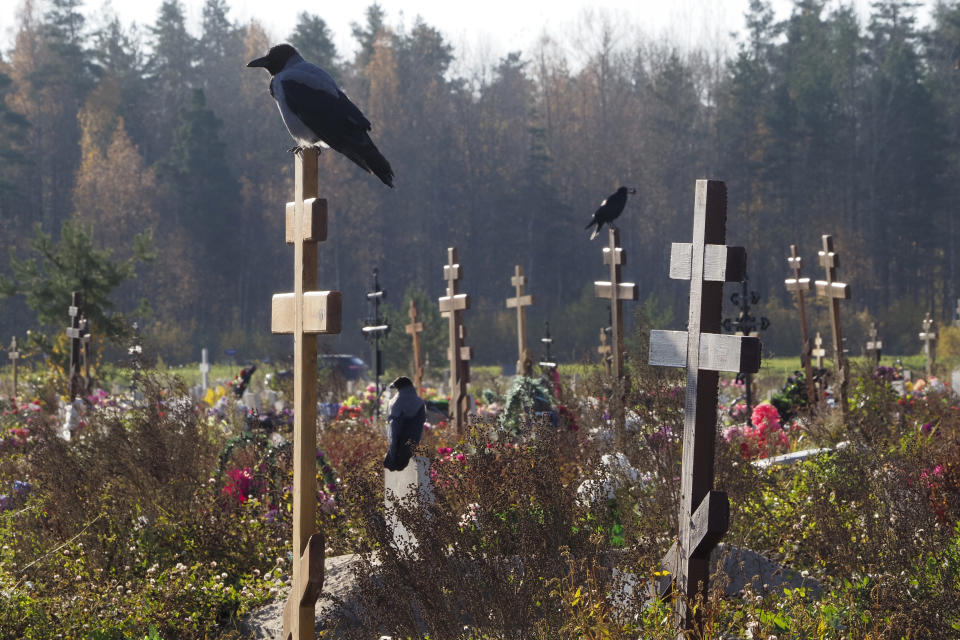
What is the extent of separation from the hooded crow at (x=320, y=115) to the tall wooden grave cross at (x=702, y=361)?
1.48 meters

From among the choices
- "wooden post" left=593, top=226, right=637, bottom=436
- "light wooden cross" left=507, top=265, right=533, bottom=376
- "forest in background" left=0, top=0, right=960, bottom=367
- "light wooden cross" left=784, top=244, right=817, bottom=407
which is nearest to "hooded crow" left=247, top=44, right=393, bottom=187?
"wooden post" left=593, top=226, right=637, bottom=436

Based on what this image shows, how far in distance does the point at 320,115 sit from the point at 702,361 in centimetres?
199

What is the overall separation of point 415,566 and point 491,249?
43.7 metres

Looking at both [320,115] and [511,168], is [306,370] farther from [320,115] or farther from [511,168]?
[511,168]

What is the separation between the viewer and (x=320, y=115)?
450 cm

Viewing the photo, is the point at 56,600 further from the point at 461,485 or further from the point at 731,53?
the point at 731,53

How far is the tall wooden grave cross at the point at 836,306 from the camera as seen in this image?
36.9ft

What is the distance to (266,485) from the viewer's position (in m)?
7.77

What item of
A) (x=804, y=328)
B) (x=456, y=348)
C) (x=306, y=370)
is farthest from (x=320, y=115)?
(x=804, y=328)

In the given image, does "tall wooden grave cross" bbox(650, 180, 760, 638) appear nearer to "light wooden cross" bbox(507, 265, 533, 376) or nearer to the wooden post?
the wooden post

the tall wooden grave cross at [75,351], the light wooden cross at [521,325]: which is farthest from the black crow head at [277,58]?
the tall wooden grave cross at [75,351]

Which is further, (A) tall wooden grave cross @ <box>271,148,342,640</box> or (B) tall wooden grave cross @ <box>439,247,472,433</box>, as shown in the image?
(B) tall wooden grave cross @ <box>439,247,472,433</box>

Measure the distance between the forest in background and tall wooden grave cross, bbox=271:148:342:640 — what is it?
3651 cm

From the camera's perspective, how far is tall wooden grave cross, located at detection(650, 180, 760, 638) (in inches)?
187
